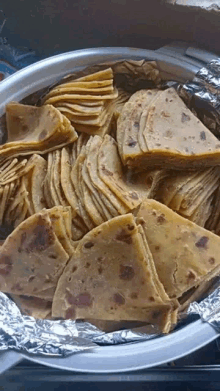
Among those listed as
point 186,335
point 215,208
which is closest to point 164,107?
point 215,208

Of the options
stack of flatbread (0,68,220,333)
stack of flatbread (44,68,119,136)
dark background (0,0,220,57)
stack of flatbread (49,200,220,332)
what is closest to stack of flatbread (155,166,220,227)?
stack of flatbread (0,68,220,333)

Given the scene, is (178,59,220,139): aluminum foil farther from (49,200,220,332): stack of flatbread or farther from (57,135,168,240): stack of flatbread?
(49,200,220,332): stack of flatbread

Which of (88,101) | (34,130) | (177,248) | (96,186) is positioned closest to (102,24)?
(88,101)

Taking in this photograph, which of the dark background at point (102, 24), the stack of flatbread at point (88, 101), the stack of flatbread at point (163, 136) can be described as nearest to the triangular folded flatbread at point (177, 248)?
the stack of flatbread at point (163, 136)

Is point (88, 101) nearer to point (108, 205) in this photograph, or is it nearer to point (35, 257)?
point (108, 205)

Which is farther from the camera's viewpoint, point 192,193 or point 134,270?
point 192,193

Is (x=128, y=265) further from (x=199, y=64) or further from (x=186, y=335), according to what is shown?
(x=199, y=64)
